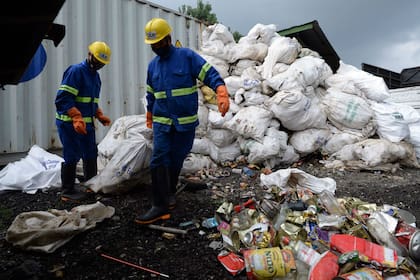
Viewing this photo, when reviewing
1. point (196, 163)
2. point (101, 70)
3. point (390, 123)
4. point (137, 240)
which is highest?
point (101, 70)

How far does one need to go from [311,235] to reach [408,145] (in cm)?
305

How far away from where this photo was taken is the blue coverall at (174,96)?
2365 millimetres

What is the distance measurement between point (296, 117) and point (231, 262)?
264 centimetres

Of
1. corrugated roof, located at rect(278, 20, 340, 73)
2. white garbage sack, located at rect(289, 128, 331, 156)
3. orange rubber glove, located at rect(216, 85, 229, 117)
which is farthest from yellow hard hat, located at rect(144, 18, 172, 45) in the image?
corrugated roof, located at rect(278, 20, 340, 73)

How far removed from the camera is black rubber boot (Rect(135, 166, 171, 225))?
2.17 metres

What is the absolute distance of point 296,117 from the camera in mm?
3971

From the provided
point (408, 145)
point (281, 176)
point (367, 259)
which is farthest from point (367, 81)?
point (367, 259)

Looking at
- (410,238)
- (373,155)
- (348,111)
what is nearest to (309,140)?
(348,111)

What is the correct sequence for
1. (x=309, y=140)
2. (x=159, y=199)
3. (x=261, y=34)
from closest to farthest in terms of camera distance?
(x=159, y=199), (x=309, y=140), (x=261, y=34)

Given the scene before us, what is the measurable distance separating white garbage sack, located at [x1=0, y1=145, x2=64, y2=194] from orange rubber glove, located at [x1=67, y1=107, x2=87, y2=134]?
0.82 metres

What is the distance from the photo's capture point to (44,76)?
12.0 feet

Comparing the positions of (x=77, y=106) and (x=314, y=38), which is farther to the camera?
(x=314, y=38)

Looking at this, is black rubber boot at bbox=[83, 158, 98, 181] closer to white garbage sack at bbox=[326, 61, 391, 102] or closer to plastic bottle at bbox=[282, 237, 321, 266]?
plastic bottle at bbox=[282, 237, 321, 266]

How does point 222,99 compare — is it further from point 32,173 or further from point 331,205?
point 32,173
